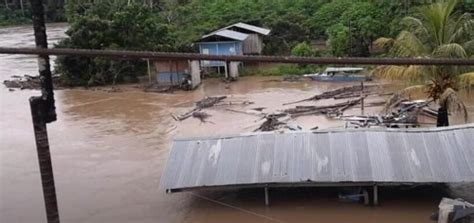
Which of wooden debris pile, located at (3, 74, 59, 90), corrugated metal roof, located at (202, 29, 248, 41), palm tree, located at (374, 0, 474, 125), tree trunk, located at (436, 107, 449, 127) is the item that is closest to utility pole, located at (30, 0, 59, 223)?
palm tree, located at (374, 0, 474, 125)

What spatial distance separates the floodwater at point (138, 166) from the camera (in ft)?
37.8

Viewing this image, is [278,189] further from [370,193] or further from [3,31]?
[3,31]

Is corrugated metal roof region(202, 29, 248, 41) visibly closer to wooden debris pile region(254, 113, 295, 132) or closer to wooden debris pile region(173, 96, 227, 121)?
wooden debris pile region(173, 96, 227, 121)

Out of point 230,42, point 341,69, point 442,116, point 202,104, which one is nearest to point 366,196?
point 442,116

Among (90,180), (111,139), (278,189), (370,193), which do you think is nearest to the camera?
(370,193)

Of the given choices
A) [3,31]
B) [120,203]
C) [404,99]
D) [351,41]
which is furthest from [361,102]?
[3,31]

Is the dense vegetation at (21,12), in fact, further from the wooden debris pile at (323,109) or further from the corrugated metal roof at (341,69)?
the wooden debris pile at (323,109)

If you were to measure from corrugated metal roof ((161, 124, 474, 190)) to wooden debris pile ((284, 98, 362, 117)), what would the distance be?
7908 mm

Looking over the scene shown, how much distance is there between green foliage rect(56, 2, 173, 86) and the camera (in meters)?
27.0

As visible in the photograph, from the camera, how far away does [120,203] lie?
1252cm

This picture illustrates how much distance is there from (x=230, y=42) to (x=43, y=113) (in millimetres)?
24657

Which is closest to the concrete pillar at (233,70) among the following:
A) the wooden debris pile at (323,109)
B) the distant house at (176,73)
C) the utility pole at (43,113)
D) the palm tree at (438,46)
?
the distant house at (176,73)

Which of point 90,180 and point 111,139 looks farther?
point 111,139

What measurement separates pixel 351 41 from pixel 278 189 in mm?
16128
